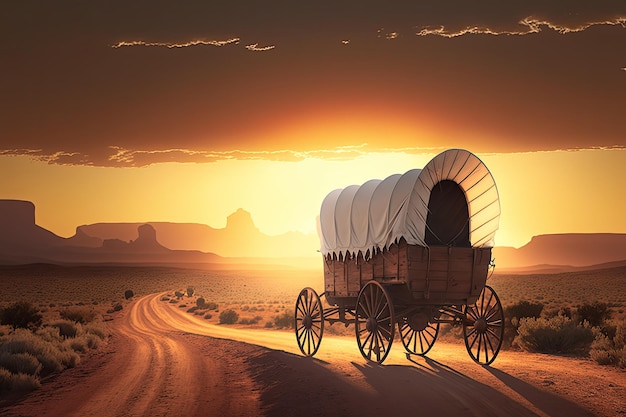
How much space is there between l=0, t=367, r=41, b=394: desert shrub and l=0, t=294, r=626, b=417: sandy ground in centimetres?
30

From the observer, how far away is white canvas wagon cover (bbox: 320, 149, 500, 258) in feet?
49.9

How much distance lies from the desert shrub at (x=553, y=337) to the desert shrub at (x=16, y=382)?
12.8m

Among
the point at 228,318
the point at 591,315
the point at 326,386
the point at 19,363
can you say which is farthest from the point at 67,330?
Answer: the point at 591,315

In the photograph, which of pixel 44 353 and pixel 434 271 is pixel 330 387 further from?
pixel 44 353

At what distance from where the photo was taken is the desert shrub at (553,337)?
60.3ft

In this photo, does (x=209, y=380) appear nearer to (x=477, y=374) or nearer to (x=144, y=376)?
(x=144, y=376)

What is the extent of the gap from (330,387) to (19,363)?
8.26 metres

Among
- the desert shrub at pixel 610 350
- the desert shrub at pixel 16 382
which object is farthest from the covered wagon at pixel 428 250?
the desert shrub at pixel 16 382

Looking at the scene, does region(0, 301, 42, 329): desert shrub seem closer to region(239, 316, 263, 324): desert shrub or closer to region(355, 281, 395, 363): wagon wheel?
region(239, 316, 263, 324): desert shrub

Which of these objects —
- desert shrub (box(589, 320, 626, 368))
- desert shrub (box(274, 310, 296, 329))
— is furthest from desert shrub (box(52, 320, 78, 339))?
desert shrub (box(589, 320, 626, 368))

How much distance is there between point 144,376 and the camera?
15922mm

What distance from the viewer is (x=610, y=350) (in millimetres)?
16016

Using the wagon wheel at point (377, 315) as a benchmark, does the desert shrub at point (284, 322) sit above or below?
below

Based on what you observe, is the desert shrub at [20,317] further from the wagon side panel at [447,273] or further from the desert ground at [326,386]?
the wagon side panel at [447,273]
